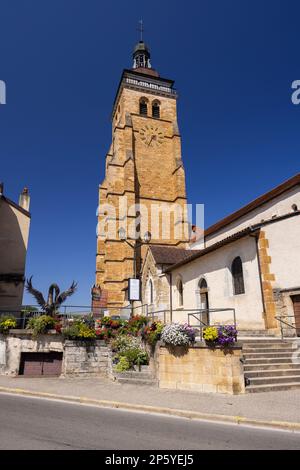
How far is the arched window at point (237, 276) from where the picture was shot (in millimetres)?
15188

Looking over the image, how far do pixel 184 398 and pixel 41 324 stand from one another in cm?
770

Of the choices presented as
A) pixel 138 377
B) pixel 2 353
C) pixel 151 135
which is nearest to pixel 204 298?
pixel 138 377

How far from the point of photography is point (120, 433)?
17.4 feet

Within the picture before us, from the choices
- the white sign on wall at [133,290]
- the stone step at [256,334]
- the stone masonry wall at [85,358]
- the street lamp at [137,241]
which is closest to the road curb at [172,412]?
the stone masonry wall at [85,358]

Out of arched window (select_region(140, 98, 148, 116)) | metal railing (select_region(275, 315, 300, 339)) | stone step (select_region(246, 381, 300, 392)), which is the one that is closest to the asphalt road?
stone step (select_region(246, 381, 300, 392))

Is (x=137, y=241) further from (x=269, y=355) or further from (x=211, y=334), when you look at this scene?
(x=211, y=334)

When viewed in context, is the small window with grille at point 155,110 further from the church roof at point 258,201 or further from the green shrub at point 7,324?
the green shrub at point 7,324

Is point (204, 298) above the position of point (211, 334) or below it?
above

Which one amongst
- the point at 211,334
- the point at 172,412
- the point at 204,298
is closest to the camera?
the point at 172,412

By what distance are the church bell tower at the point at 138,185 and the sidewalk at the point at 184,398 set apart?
16.9 meters

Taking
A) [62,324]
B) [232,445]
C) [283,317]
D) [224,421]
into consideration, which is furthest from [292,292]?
[62,324]

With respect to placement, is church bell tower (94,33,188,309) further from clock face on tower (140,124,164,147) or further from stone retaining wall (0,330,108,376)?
stone retaining wall (0,330,108,376)

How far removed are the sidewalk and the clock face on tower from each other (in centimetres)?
3016

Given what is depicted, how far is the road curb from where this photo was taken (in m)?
5.85
